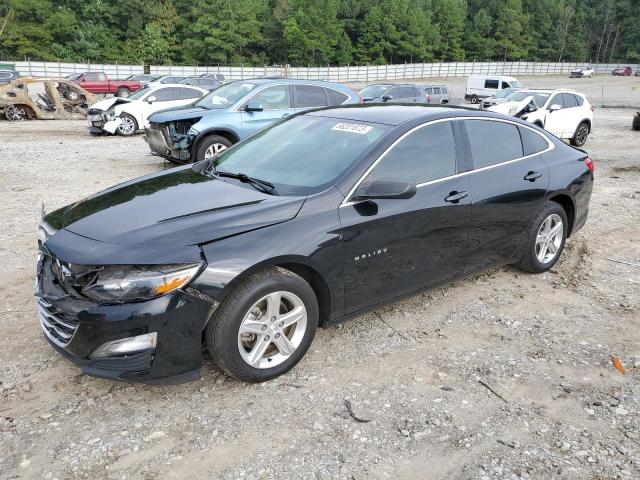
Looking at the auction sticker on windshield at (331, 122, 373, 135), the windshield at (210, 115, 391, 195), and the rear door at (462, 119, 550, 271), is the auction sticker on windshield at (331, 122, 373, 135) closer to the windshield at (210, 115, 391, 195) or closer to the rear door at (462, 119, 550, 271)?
the windshield at (210, 115, 391, 195)

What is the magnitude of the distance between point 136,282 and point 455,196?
2399mm

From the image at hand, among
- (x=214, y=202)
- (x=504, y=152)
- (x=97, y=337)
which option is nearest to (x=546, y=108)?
(x=504, y=152)

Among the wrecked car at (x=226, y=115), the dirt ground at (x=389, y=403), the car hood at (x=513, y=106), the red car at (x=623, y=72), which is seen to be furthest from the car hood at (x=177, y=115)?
the red car at (x=623, y=72)

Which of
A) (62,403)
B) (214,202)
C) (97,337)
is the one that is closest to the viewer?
(97,337)

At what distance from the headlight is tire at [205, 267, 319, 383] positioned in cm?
30

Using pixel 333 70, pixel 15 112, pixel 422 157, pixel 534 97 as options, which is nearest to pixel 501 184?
pixel 422 157

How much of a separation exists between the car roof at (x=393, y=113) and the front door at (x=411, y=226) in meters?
0.12

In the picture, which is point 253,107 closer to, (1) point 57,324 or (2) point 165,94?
(2) point 165,94

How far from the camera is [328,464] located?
2.67 metres

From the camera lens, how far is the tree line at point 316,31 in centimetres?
6450

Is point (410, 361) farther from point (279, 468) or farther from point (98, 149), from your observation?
point (98, 149)

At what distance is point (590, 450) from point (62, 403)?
2933 mm

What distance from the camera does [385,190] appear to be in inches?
134

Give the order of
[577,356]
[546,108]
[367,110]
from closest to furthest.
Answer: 1. [577,356]
2. [367,110]
3. [546,108]
